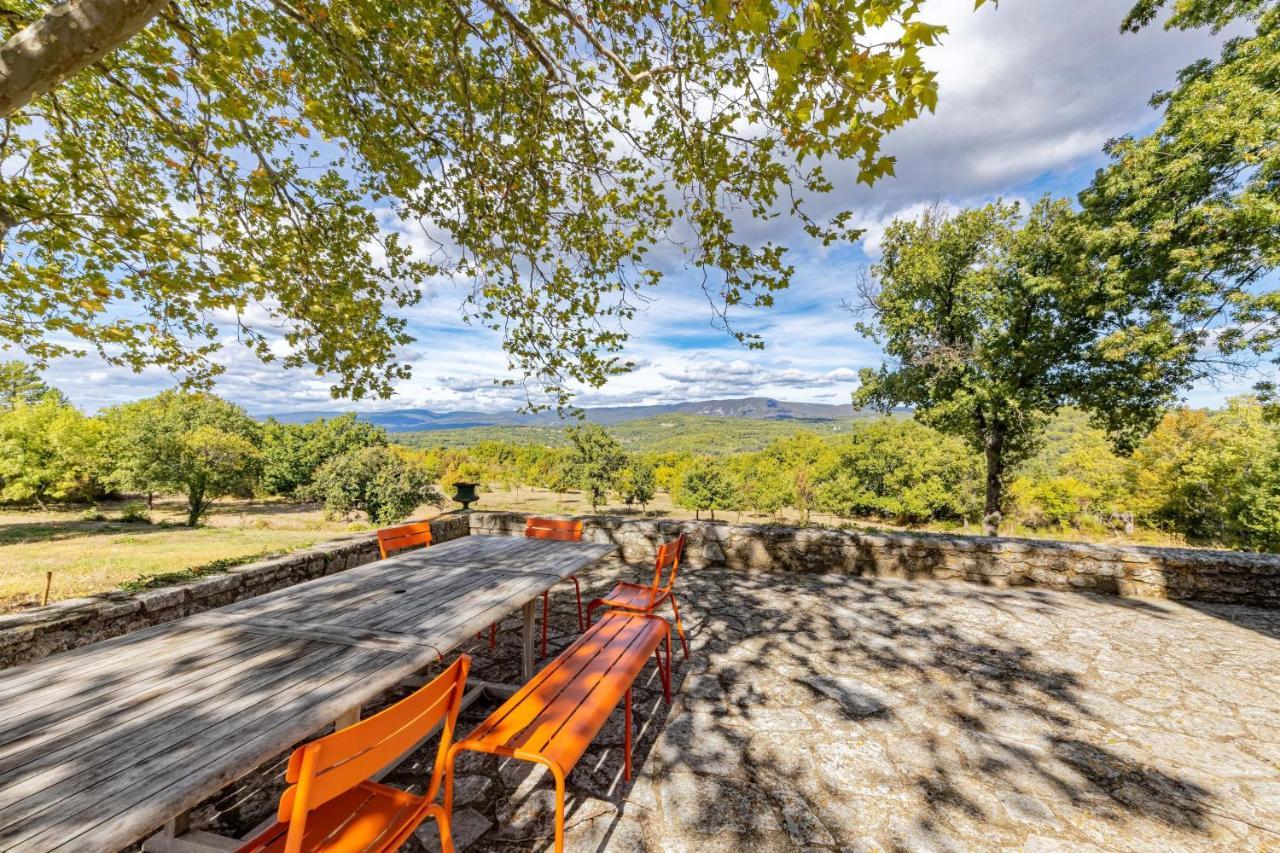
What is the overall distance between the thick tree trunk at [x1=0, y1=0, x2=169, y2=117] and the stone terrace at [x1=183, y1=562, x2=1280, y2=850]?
11.0 ft

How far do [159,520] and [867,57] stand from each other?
38455 mm

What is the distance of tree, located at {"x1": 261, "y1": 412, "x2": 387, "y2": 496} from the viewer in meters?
40.0

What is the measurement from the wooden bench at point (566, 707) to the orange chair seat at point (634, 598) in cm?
46

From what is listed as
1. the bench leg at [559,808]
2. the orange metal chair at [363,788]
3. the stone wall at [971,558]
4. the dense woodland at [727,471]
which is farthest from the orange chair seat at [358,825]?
the dense woodland at [727,471]

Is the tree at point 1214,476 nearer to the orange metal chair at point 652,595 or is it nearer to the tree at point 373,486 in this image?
the orange metal chair at point 652,595

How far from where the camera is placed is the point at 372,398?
530cm

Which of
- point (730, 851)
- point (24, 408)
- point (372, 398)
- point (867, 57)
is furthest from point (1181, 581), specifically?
point (24, 408)

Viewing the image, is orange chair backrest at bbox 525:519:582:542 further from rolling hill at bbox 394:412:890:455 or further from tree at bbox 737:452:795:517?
rolling hill at bbox 394:412:890:455

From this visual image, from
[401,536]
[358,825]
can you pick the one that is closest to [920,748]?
[358,825]

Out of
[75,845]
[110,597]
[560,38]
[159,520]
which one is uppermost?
[560,38]

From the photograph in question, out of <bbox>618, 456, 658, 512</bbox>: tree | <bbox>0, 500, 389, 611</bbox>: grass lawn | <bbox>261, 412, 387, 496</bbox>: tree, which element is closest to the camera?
<bbox>0, 500, 389, 611</bbox>: grass lawn

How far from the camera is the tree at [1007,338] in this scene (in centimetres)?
1009

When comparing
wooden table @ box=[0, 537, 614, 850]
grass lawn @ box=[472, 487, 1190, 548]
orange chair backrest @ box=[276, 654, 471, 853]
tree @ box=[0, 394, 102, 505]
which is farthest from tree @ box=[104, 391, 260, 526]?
orange chair backrest @ box=[276, 654, 471, 853]

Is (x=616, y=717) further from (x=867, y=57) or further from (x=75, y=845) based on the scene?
(x=867, y=57)
